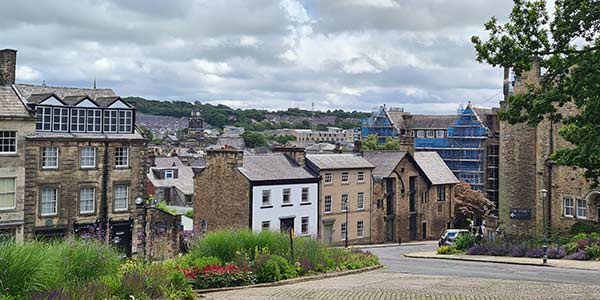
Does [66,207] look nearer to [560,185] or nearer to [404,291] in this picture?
[404,291]

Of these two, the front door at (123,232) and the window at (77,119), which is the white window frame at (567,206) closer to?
the front door at (123,232)

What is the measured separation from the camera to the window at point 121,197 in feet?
131

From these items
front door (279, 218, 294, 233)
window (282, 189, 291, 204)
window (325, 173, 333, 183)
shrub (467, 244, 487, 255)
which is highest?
window (325, 173, 333, 183)

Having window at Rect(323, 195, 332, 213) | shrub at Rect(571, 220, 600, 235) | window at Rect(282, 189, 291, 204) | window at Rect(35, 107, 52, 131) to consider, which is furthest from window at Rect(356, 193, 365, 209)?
window at Rect(35, 107, 52, 131)

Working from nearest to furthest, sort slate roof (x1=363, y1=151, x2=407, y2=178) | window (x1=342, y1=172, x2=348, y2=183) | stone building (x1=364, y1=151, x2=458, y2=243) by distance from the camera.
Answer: window (x1=342, y1=172, x2=348, y2=183) < stone building (x1=364, y1=151, x2=458, y2=243) < slate roof (x1=363, y1=151, x2=407, y2=178)

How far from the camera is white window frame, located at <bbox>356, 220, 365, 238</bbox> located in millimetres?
54281

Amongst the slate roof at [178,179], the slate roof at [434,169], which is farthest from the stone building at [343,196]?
the slate roof at [178,179]

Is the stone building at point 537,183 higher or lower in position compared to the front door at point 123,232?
higher

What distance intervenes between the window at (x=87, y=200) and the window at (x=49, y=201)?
1.51 metres

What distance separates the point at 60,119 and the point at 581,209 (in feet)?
101

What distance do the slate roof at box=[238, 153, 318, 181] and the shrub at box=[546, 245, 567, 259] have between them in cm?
1991

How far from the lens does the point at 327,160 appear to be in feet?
173

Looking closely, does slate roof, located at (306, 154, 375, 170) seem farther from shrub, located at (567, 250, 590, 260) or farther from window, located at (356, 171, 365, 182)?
shrub, located at (567, 250, 590, 260)

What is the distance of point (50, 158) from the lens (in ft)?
121
